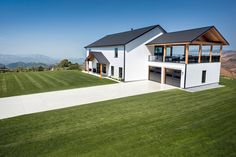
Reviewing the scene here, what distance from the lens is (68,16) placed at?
28016mm

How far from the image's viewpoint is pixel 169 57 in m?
16.1

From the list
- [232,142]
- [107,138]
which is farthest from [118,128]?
[232,142]

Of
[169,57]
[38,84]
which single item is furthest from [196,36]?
[38,84]

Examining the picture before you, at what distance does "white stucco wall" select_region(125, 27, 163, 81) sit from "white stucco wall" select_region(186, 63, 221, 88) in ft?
18.3

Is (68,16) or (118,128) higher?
(68,16)

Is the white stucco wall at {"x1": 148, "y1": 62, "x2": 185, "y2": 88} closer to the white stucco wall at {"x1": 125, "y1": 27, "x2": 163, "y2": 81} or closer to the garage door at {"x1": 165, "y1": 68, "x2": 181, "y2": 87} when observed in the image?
the white stucco wall at {"x1": 125, "y1": 27, "x2": 163, "y2": 81}

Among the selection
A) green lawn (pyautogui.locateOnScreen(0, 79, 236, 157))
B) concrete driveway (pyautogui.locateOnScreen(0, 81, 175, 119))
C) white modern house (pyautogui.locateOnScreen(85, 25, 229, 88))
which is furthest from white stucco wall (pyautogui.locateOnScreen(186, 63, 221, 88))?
concrete driveway (pyautogui.locateOnScreen(0, 81, 175, 119))

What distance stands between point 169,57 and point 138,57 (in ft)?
11.6

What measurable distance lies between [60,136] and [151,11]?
27.8 m

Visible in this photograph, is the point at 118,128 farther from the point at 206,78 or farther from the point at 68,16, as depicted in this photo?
the point at 68,16

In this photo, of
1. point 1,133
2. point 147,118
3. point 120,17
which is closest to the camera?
point 1,133

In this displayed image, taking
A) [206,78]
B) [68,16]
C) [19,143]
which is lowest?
[19,143]

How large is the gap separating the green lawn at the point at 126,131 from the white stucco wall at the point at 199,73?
15.7 ft

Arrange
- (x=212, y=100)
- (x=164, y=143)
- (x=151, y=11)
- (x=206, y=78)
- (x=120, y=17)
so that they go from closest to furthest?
(x=164, y=143)
(x=212, y=100)
(x=206, y=78)
(x=151, y=11)
(x=120, y=17)
